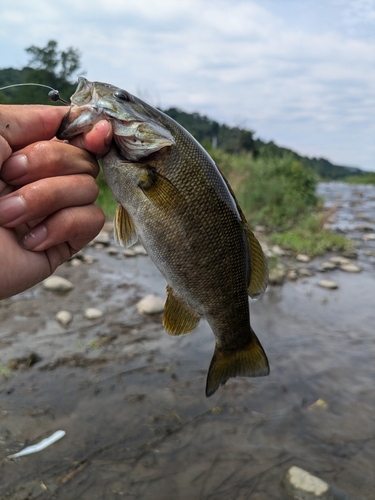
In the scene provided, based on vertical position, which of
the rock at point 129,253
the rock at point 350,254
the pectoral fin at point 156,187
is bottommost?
the rock at point 129,253

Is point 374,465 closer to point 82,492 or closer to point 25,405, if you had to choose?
point 82,492

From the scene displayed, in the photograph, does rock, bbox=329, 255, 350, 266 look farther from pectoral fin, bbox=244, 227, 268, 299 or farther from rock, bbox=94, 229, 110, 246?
pectoral fin, bbox=244, 227, 268, 299

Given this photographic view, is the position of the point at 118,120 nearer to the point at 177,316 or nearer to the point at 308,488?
the point at 177,316

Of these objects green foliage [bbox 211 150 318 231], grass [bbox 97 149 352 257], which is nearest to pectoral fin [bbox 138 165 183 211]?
grass [bbox 97 149 352 257]

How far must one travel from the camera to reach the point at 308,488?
3.38 metres

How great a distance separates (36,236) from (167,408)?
2.99m

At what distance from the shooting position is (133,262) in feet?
30.4

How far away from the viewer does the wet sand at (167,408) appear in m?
3.50

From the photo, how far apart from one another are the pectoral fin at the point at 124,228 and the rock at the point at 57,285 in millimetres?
5299

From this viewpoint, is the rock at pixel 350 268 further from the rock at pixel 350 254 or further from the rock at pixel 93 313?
the rock at pixel 93 313

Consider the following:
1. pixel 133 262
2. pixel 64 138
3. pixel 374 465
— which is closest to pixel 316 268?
pixel 133 262

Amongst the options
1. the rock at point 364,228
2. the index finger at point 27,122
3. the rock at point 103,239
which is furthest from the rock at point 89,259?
the rock at point 364,228

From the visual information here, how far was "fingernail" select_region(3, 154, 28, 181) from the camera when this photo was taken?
1.91 m

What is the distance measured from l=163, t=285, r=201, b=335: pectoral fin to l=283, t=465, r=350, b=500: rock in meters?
1.96
